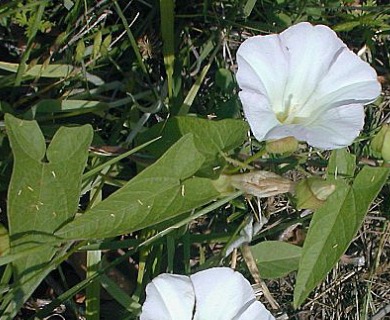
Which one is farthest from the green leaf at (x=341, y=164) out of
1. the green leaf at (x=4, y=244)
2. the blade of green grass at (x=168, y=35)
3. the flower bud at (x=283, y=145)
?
the green leaf at (x=4, y=244)

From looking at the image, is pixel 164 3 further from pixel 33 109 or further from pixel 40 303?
pixel 40 303

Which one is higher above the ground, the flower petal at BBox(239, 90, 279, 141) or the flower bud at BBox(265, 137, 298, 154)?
the flower petal at BBox(239, 90, 279, 141)

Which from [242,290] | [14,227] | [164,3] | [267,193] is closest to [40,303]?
[14,227]

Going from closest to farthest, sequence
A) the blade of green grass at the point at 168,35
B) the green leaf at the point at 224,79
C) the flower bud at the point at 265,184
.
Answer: the flower bud at the point at 265,184, the blade of green grass at the point at 168,35, the green leaf at the point at 224,79

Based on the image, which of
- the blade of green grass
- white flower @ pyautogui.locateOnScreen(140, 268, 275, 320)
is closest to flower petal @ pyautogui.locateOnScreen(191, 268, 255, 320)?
white flower @ pyautogui.locateOnScreen(140, 268, 275, 320)

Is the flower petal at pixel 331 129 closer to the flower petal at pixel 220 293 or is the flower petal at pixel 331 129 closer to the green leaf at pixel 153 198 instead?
the green leaf at pixel 153 198

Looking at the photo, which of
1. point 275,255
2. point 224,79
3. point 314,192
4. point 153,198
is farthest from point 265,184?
point 224,79

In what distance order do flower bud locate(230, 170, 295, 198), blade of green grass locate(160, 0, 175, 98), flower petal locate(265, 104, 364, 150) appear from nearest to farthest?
flower petal locate(265, 104, 364, 150) < flower bud locate(230, 170, 295, 198) < blade of green grass locate(160, 0, 175, 98)

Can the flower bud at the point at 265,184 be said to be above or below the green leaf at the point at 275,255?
above

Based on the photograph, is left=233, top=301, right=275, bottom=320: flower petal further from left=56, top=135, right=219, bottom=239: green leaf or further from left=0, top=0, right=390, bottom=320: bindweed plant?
left=56, top=135, right=219, bottom=239: green leaf
